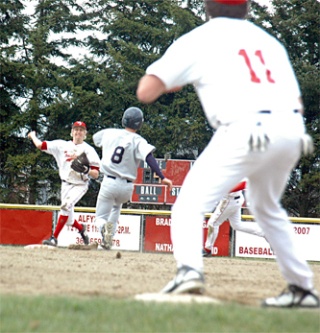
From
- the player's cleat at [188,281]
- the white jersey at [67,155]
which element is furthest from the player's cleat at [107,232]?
the player's cleat at [188,281]

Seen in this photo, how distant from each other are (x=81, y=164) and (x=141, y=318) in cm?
916

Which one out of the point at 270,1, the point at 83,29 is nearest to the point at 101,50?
the point at 83,29

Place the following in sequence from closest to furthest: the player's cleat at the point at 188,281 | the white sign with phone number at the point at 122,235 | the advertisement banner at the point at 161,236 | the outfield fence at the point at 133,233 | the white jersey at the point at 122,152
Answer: the player's cleat at the point at 188,281, the white jersey at the point at 122,152, the outfield fence at the point at 133,233, the white sign with phone number at the point at 122,235, the advertisement banner at the point at 161,236

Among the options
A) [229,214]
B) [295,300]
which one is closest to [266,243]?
[229,214]

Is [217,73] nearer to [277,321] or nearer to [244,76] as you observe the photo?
[244,76]

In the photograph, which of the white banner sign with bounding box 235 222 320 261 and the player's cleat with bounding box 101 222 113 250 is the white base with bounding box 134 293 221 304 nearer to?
the player's cleat with bounding box 101 222 113 250

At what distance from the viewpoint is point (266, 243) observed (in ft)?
68.8

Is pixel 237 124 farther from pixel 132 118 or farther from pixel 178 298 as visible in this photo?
pixel 132 118

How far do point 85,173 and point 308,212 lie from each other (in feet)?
62.1

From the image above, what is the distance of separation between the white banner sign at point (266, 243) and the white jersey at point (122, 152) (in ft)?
29.1

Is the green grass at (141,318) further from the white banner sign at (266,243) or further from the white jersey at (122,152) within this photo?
the white banner sign at (266,243)

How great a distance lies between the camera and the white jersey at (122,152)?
41.3 feet

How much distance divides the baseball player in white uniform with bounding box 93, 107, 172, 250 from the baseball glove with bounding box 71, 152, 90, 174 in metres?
0.61

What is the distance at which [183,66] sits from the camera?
5.30m
